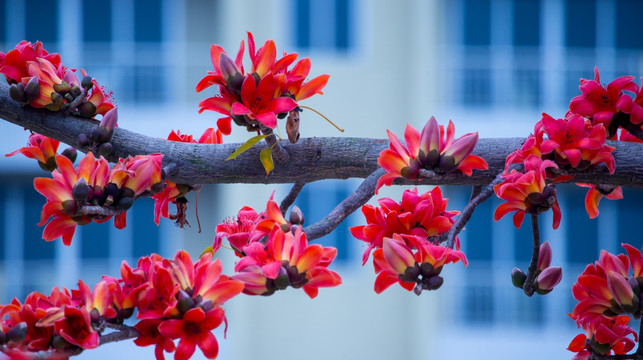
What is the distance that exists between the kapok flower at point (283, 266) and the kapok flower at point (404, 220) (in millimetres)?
61

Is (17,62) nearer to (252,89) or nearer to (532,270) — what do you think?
(252,89)

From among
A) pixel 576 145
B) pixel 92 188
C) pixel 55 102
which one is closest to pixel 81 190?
pixel 92 188

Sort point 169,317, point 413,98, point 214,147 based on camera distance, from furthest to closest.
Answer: point 413,98
point 214,147
point 169,317

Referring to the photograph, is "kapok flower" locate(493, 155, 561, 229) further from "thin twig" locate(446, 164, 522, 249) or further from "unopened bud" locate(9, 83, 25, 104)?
"unopened bud" locate(9, 83, 25, 104)

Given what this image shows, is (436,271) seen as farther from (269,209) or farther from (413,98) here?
(413,98)

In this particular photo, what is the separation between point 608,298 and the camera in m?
0.53

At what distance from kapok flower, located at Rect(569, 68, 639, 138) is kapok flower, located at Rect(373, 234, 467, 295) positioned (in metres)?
0.19

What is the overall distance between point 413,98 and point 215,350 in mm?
4915

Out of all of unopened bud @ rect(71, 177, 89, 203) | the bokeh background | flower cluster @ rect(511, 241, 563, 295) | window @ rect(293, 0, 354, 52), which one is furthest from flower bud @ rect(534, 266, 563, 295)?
window @ rect(293, 0, 354, 52)

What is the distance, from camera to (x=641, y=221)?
5344 mm

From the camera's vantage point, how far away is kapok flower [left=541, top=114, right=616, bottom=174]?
52 cm

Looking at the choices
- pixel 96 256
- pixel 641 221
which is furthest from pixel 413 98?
pixel 96 256

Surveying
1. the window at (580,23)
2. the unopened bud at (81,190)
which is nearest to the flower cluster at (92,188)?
the unopened bud at (81,190)

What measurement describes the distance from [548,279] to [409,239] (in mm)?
110
